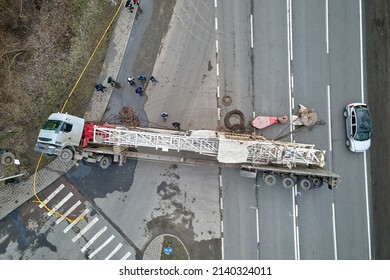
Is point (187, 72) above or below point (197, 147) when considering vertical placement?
above

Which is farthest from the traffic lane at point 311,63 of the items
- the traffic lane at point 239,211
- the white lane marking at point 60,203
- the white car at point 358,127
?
the white lane marking at point 60,203

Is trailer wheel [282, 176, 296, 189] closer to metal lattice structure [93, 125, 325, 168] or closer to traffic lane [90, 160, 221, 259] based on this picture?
metal lattice structure [93, 125, 325, 168]

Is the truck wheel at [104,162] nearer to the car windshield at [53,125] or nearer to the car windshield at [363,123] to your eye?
the car windshield at [53,125]

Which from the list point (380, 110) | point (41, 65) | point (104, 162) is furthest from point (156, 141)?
point (380, 110)

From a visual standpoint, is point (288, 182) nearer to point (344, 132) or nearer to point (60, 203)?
point (344, 132)

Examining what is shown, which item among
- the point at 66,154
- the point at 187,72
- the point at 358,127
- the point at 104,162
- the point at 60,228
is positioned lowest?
the point at 60,228

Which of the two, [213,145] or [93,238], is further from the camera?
[93,238]

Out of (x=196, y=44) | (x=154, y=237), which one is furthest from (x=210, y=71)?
(x=154, y=237)
